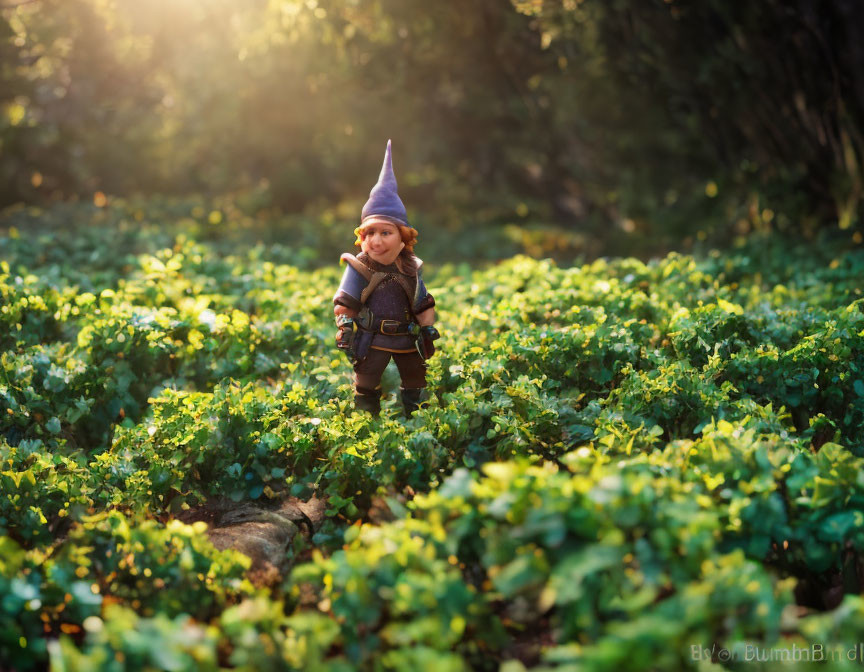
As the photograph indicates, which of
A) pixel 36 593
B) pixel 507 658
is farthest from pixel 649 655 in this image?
pixel 36 593

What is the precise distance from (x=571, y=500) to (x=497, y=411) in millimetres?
1947

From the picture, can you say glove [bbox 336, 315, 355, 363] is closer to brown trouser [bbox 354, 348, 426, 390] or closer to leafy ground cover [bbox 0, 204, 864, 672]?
brown trouser [bbox 354, 348, 426, 390]

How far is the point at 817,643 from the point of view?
2766 mm

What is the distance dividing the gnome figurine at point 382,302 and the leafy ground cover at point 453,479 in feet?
Answer: 1.13

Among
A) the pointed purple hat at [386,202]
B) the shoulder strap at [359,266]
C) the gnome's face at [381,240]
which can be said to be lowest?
the shoulder strap at [359,266]

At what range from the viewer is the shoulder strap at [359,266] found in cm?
483

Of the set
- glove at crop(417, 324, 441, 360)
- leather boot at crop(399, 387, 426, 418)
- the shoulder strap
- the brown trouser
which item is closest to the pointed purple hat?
the shoulder strap

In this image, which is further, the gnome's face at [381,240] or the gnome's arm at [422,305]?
Answer: the gnome's arm at [422,305]

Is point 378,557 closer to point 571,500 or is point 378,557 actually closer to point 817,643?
point 571,500

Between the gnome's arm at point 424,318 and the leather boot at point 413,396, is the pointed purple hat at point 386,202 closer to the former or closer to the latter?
the gnome's arm at point 424,318

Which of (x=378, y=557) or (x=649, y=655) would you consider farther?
(x=378, y=557)

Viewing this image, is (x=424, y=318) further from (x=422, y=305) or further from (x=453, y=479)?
(x=453, y=479)

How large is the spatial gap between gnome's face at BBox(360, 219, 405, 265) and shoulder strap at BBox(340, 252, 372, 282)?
8 centimetres

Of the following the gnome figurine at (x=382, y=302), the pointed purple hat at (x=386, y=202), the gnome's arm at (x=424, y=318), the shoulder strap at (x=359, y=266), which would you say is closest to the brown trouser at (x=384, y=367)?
the gnome figurine at (x=382, y=302)
